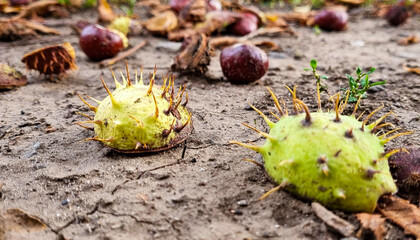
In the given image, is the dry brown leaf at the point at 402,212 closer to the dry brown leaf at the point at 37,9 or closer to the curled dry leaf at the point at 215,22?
the curled dry leaf at the point at 215,22

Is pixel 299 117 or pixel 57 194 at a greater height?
pixel 299 117

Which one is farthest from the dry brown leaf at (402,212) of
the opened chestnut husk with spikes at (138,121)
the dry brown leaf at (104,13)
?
the dry brown leaf at (104,13)

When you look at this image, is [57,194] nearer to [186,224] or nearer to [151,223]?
[151,223]

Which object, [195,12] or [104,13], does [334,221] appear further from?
[104,13]

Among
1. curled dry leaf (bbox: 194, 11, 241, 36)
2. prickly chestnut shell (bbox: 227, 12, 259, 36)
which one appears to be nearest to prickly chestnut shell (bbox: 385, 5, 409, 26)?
prickly chestnut shell (bbox: 227, 12, 259, 36)

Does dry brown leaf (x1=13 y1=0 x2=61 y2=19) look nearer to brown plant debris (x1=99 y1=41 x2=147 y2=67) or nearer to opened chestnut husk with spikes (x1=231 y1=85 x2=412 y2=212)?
brown plant debris (x1=99 y1=41 x2=147 y2=67)

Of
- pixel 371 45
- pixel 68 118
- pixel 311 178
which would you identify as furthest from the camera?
pixel 371 45

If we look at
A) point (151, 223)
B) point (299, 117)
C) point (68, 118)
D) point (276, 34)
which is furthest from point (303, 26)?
point (151, 223)
